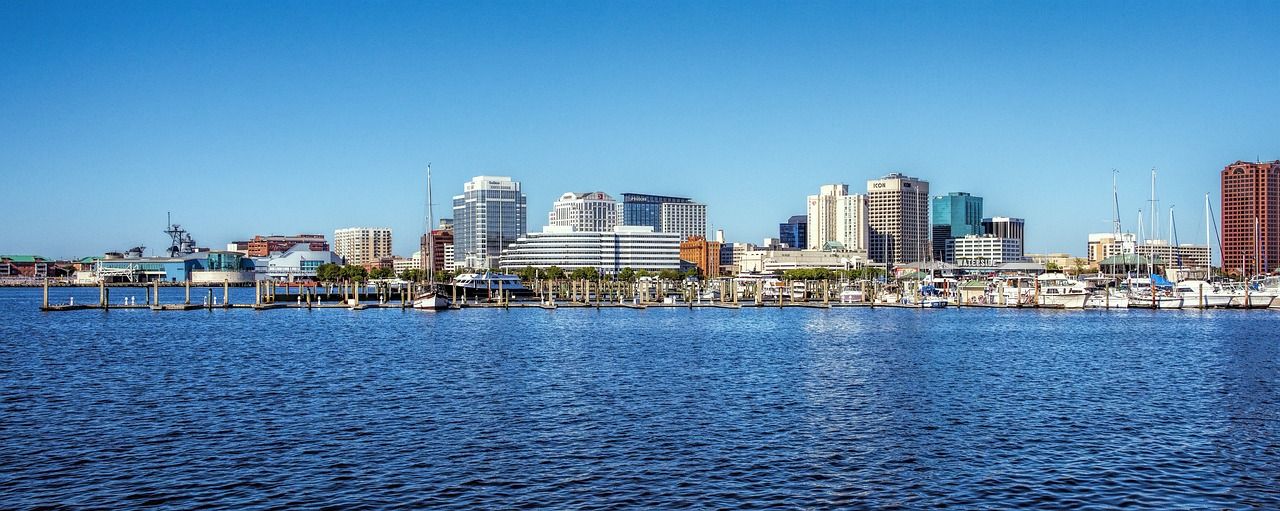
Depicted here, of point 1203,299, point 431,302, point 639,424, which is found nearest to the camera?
point 639,424

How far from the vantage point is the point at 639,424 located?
42594 mm

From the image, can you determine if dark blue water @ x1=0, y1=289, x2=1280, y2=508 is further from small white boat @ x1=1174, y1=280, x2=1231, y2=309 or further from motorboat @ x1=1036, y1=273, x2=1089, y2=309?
small white boat @ x1=1174, y1=280, x2=1231, y2=309

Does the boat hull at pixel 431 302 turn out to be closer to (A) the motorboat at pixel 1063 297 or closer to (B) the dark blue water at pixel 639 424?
(B) the dark blue water at pixel 639 424

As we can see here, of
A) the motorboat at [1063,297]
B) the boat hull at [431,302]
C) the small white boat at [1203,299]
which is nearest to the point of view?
the boat hull at [431,302]

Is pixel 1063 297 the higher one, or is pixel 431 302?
pixel 431 302

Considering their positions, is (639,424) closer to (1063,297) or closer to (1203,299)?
(1063,297)

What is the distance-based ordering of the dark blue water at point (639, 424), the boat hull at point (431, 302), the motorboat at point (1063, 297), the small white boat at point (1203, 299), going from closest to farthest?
the dark blue water at point (639, 424) → the boat hull at point (431, 302) → the small white boat at point (1203, 299) → the motorboat at point (1063, 297)

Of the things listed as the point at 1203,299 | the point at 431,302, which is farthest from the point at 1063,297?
the point at 431,302

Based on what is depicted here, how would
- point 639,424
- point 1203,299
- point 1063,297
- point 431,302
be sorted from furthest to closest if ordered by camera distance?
point 1063,297
point 1203,299
point 431,302
point 639,424

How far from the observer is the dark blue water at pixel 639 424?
105 feet

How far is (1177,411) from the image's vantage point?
46.5 meters

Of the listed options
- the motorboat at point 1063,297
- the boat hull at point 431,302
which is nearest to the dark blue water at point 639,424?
the boat hull at point 431,302

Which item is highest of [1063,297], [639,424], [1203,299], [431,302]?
[431,302]

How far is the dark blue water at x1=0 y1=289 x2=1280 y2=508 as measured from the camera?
3198 cm
